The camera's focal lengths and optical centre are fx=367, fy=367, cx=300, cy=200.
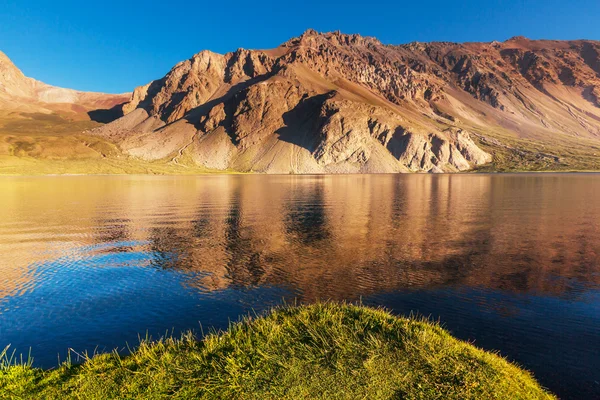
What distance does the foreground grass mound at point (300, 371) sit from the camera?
315 inches

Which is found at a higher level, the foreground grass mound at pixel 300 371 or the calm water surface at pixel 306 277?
the foreground grass mound at pixel 300 371

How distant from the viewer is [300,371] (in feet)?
28.1

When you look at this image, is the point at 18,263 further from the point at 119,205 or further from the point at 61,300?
the point at 119,205

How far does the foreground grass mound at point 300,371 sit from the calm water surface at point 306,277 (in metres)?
4.53

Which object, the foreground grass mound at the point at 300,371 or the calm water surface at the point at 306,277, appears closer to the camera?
the foreground grass mound at the point at 300,371

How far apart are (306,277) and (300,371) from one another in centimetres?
1407

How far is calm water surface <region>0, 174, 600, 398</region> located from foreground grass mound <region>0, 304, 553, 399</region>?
14.9 ft

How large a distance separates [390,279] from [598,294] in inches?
422

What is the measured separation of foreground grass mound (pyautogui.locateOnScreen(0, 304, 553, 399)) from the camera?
8.01 meters

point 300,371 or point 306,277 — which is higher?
point 300,371

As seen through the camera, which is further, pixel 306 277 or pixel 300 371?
pixel 306 277

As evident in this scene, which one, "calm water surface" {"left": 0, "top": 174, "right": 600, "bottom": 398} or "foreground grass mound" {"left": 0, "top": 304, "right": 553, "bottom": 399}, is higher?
"foreground grass mound" {"left": 0, "top": 304, "right": 553, "bottom": 399}

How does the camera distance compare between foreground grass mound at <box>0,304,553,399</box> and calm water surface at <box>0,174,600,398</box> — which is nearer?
foreground grass mound at <box>0,304,553,399</box>

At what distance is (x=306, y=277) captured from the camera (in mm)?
22609
